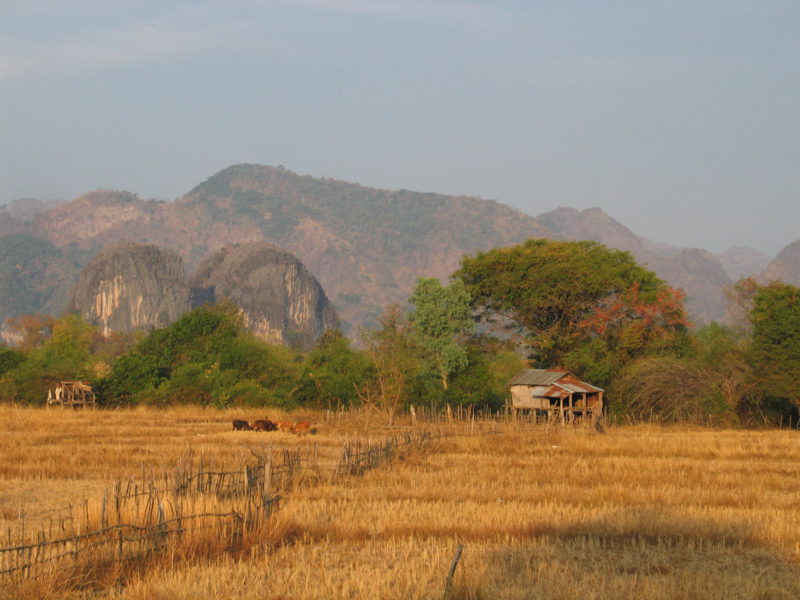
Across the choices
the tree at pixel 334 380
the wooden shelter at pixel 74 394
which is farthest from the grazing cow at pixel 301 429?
the wooden shelter at pixel 74 394

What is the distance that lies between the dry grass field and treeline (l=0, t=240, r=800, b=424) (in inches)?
539

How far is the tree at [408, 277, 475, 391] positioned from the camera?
43.2 m

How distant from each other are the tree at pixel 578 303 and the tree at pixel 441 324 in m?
2.92

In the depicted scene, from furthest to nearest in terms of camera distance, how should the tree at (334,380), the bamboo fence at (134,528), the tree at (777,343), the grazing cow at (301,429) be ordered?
the tree at (334,380) → the tree at (777,343) → the grazing cow at (301,429) → the bamboo fence at (134,528)

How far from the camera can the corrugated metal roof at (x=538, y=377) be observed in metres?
39.5

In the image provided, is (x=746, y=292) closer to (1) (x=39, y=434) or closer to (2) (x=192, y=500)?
(1) (x=39, y=434)

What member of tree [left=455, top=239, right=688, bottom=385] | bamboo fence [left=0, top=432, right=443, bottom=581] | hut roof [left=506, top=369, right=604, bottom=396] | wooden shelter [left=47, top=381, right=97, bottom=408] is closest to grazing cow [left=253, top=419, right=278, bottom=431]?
hut roof [left=506, top=369, right=604, bottom=396]

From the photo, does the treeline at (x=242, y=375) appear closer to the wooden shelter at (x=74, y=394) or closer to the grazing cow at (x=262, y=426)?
the wooden shelter at (x=74, y=394)

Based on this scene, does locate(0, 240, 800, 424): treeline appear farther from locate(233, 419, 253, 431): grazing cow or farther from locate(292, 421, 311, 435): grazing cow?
locate(233, 419, 253, 431): grazing cow

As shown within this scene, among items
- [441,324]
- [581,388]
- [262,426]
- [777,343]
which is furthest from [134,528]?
[441,324]

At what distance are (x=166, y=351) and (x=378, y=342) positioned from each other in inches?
472

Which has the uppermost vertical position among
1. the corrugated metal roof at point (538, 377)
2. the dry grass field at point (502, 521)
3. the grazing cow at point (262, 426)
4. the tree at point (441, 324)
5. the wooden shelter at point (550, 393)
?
the tree at point (441, 324)

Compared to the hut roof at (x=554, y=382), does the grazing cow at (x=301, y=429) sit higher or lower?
lower

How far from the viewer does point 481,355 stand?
44906mm
